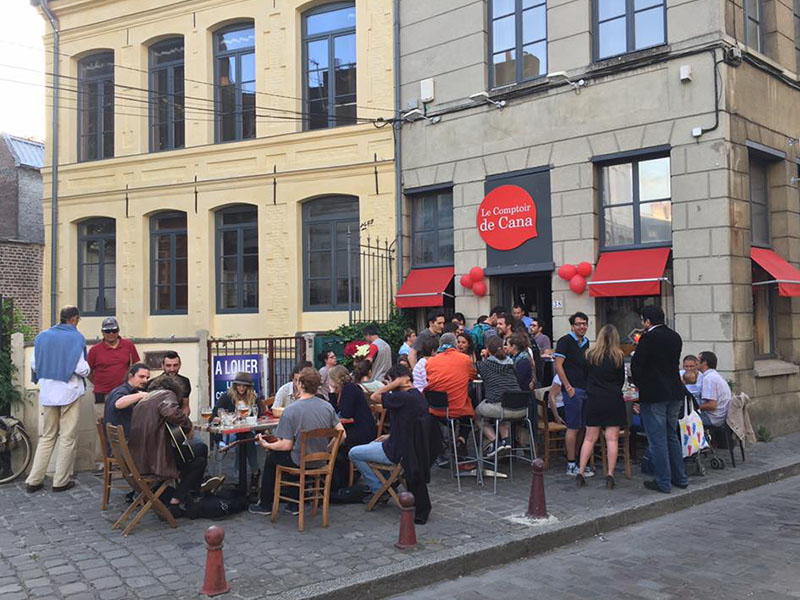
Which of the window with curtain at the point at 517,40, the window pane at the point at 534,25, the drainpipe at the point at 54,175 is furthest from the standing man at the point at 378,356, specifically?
the drainpipe at the point at 54,175

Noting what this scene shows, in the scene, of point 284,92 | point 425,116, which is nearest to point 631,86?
point 425,116

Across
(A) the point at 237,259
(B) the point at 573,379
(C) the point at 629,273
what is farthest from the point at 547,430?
(A) the point at 237,259

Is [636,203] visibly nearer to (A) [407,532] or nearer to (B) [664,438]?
(B) [664,438]

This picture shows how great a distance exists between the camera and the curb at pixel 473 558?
509cm

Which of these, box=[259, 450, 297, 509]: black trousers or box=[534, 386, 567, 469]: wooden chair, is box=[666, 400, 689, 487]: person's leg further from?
box=[259, 450, 297, 509]: black trousers

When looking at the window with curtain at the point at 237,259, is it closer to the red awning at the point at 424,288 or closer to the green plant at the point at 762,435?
the red awning at the point at 424,288

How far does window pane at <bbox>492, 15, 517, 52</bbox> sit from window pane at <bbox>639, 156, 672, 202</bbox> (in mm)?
3283

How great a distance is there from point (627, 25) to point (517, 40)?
195 centimetres

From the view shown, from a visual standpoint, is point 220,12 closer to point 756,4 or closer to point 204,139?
point 204,139

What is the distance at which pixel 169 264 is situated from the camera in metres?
16.5

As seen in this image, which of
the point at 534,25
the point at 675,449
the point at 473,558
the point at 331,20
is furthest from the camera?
the point at 331,20

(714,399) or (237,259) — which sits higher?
(237,259)

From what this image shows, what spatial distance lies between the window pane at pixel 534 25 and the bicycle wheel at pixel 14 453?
9.59 meters

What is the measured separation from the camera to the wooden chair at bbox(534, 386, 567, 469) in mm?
8906
